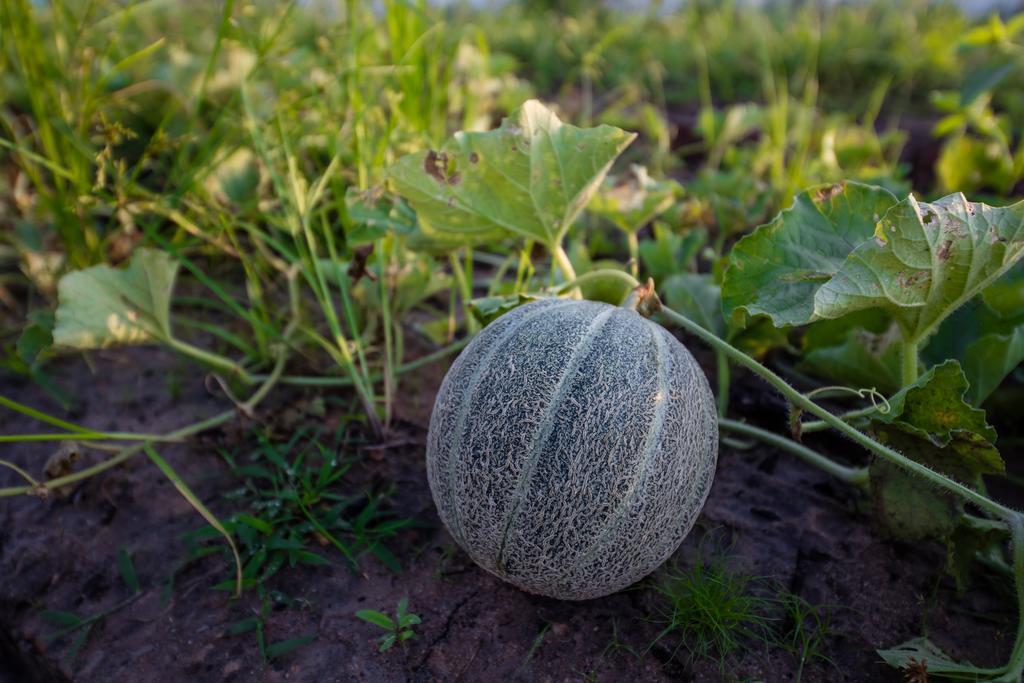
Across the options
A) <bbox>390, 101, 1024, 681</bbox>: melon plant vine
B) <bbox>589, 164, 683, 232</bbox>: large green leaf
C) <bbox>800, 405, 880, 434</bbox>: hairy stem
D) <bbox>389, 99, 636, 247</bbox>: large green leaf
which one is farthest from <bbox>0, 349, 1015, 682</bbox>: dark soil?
<bbox>589, 164, 683, 232</bbox>: large green leaf

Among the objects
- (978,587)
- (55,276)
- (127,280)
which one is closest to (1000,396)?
(978,587)

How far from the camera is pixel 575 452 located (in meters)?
1.32

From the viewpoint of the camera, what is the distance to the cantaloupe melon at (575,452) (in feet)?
4.35

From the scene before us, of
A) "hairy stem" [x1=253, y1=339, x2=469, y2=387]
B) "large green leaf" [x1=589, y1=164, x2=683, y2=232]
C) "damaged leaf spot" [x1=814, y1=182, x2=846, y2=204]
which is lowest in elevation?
"hairy stem" [x1=253, y1=339, x2=469, y2=387]

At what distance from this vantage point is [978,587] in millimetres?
1636

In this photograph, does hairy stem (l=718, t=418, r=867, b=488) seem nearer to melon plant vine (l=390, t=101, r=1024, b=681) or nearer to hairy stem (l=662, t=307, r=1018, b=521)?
melon plant vine (l=390, t=101, r=1024, b=681)

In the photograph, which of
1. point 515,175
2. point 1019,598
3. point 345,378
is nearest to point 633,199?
point 515,175

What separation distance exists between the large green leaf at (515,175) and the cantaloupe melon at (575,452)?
375 mm

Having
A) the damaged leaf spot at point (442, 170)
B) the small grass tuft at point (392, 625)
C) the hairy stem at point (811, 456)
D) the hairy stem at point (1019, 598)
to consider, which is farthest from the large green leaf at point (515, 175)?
the hairy stem at point (1019, 598)

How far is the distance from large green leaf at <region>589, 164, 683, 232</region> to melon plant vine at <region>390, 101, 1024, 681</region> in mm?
407

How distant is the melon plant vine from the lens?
1.34 m

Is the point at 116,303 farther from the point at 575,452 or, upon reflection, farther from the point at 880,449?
the point at 880,449

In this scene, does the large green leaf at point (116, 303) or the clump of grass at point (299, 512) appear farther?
the large green leaf at point (116, 303)

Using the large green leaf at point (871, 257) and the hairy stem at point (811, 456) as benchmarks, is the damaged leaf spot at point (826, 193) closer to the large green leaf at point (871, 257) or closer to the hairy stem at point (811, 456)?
the large green leaf at point (871, 257)
